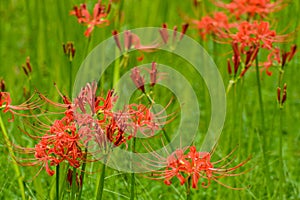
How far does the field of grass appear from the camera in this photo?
2.01 meters

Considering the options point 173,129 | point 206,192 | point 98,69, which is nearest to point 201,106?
point 173,129

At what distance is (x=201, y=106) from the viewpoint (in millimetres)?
3000

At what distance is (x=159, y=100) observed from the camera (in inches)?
92.4

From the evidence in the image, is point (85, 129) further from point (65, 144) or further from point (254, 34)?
point (254, 34)

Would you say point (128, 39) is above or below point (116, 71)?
above

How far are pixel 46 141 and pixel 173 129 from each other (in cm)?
129

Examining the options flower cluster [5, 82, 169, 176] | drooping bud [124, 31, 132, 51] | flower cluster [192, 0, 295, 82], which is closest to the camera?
flower cluster [5, 82, 169, 176]

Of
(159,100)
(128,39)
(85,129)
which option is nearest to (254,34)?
(128,39)

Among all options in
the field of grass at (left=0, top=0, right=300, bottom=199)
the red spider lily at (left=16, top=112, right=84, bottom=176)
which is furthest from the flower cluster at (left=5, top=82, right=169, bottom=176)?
the field of grass at (left=0, top=0, right=300, bottom=199)

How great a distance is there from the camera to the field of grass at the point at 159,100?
2.01 m

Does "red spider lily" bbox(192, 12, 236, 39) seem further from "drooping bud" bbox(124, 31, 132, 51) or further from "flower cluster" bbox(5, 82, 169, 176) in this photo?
"flower cluster" bbox(5, 82, 169, 176)

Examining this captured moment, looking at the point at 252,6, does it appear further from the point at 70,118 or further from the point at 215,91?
the point at 70,118

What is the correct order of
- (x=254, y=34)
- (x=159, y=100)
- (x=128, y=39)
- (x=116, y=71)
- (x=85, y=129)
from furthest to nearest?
1. (x=159, y=100)
2. (x=116, y=71)
3. (x=128, y=39)
4. (x=254, y=34)
5. (x=85, y=129)

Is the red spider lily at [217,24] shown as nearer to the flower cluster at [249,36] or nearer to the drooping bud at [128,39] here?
the flower cluster at [249,36]
